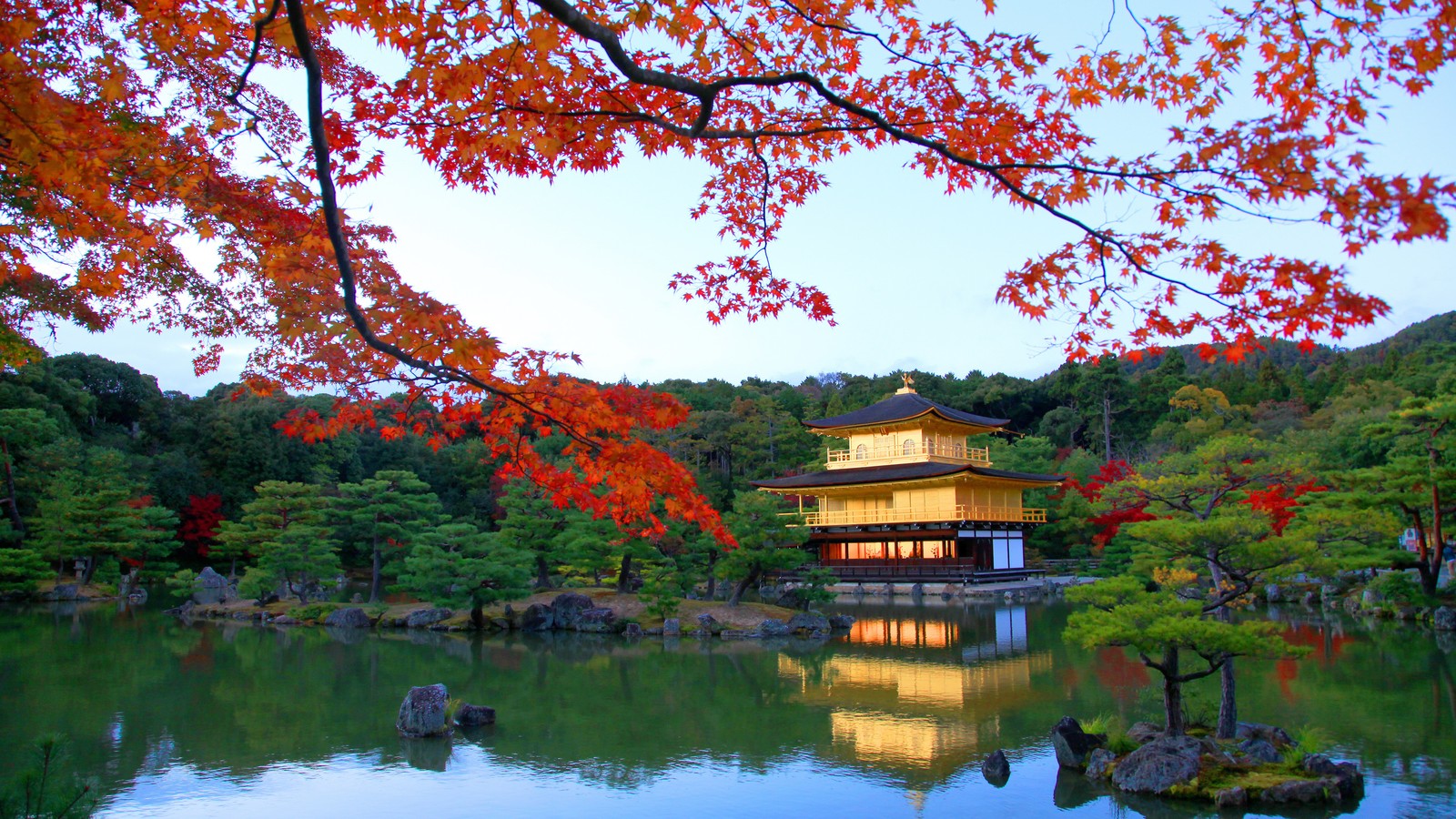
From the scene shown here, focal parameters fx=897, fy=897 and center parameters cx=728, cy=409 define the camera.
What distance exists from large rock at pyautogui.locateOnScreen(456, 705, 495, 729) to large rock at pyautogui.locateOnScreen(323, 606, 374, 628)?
8.47 m

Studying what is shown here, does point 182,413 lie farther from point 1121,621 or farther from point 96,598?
point 1121,621

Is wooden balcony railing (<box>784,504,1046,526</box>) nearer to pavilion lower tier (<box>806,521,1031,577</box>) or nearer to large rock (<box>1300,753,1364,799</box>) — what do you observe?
pavilion lower tier (<box>806,521,1031,577</box>)

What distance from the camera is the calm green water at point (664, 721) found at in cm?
541

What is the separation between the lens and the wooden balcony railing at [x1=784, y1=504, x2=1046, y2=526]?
72.3 ft

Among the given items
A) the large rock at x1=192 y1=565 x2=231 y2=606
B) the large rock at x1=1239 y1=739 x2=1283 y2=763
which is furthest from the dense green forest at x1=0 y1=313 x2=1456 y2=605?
the large rock at x1=1239 y1=739 x2=1283 y2=763

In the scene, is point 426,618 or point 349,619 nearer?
point 426,618

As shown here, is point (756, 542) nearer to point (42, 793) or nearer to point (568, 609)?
point (568, 609)

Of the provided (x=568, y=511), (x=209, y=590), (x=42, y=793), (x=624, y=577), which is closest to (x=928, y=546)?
(x=624, y=577)

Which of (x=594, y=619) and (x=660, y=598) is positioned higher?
(x=660, y=598)

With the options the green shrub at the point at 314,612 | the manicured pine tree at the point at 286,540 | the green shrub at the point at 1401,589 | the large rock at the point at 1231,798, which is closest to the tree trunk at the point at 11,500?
the manicured pine tree at the point at 286,540

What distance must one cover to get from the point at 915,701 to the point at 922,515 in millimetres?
15217

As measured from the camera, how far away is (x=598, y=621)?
14125 millimetres

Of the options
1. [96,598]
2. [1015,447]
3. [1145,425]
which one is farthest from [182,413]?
[1145,425]

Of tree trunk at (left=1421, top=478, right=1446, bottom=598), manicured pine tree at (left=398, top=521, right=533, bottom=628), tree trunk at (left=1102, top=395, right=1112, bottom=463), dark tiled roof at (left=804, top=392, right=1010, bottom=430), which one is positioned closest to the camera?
tree trunk at (left=1421, top=478, right=1446, bottom=598)
